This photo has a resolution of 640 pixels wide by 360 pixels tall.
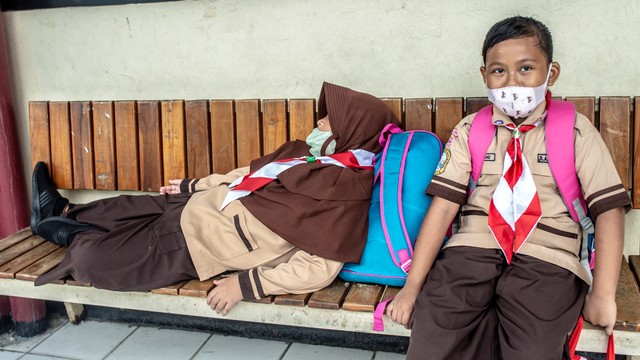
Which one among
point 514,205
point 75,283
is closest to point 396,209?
point 514,205

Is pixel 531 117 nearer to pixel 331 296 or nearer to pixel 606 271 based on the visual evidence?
pixel 606 271

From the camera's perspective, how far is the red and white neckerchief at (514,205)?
88.4 inches

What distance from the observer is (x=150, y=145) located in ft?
A: 11.3

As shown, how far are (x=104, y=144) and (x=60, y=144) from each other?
27cm

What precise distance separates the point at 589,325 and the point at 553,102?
799mm

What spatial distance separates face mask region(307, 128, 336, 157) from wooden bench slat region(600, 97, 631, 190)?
3.79 feet

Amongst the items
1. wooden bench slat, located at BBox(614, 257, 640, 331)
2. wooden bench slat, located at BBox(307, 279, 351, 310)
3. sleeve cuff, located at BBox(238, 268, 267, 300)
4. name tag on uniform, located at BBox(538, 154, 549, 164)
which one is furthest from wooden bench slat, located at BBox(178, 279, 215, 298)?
wooden bench slat, located at BBox(614, 257, 640, 331)

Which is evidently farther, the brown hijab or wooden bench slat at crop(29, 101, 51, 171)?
wooden bench slat at crop(29, 101, 51, 171)

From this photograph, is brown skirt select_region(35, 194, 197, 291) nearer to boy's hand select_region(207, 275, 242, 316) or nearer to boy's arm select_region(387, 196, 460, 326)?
boy's hand select_region(207, 275, 242, 316)

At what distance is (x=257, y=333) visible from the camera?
11.5 feet

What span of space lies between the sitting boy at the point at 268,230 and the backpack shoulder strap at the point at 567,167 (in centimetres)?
73

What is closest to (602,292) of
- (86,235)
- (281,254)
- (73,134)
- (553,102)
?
(553,102)

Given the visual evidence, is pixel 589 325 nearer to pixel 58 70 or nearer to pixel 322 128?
pixel 322 128

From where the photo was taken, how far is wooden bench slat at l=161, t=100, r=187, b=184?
3.39 metres
